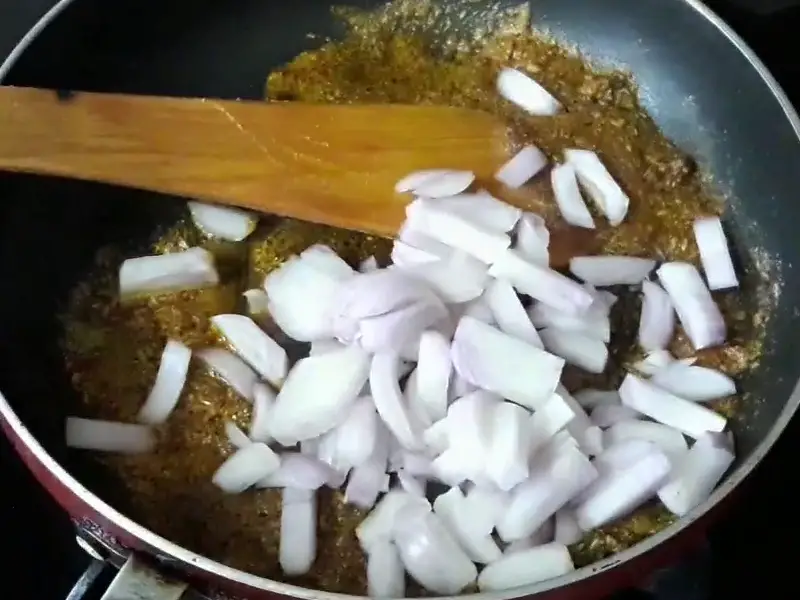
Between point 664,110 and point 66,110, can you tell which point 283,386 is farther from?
point 664,110

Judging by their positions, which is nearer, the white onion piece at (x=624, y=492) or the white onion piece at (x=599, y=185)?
the white onion piece at (x=624, y=492)

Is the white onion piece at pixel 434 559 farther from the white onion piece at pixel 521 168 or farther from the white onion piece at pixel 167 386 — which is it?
the white onion piece at pixel 521 168

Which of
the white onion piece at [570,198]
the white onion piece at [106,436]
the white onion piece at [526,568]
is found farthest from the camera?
the white onion piece at [570,198]

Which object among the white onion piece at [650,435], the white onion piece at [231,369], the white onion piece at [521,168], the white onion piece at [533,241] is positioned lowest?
the white onion piece at [231,369]

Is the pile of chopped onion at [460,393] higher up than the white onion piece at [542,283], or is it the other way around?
the white onion piece at [542,283]

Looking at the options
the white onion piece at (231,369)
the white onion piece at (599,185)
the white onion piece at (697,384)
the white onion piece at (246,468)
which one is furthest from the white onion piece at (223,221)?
the white onion piece at (697,384)

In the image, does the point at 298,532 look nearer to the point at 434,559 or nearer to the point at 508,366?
the point at 434,559
